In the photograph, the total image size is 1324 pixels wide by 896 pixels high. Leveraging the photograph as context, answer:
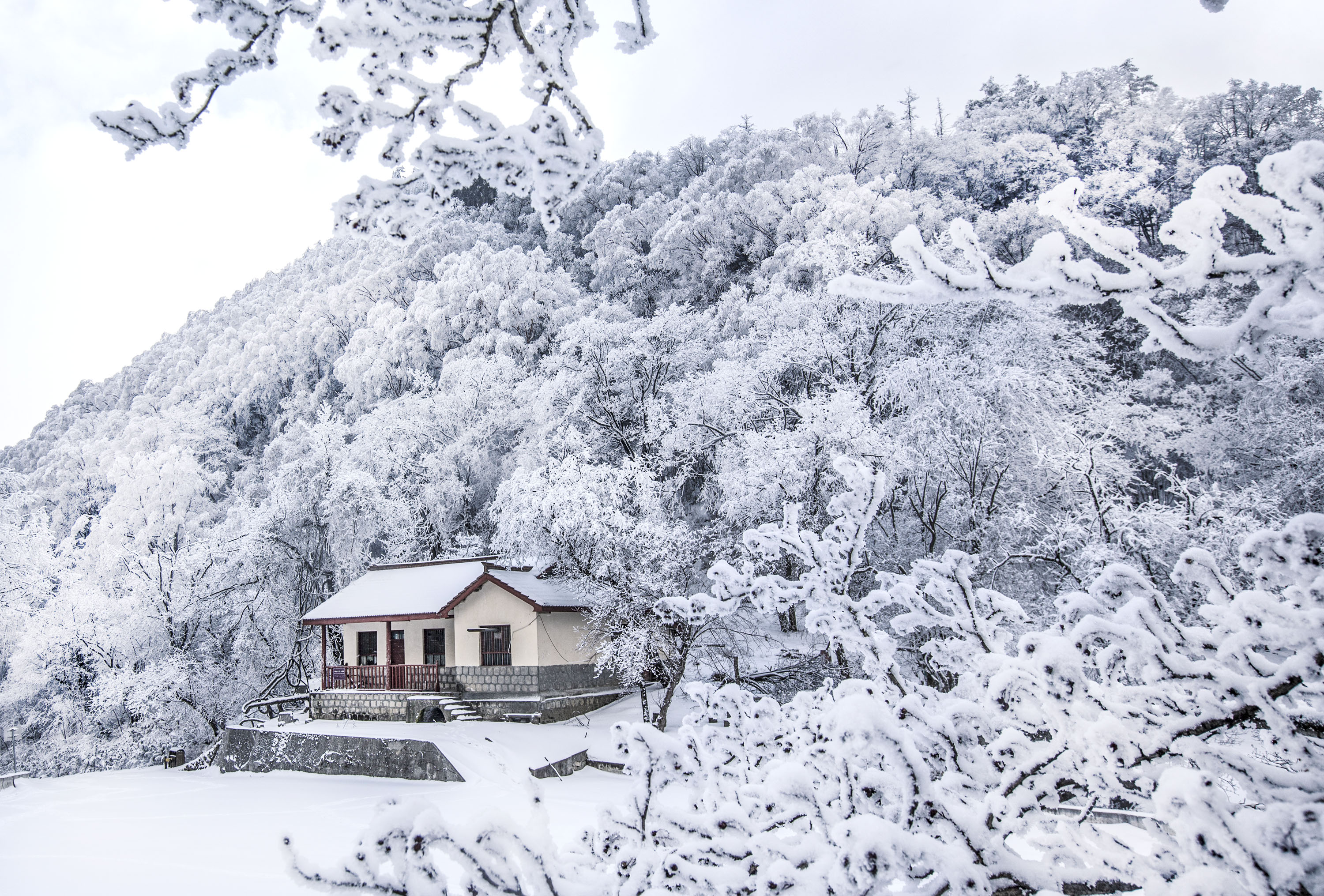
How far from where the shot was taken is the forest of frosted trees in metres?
7.23

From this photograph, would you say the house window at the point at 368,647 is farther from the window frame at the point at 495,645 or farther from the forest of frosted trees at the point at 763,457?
the window frame at the point at 495,645

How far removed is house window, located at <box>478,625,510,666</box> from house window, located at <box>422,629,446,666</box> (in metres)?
1.83

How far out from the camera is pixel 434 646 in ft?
64.1

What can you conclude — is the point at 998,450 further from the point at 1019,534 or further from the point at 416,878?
the point at 416,878

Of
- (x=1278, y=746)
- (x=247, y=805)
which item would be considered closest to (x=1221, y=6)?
(x=1278, y=746)

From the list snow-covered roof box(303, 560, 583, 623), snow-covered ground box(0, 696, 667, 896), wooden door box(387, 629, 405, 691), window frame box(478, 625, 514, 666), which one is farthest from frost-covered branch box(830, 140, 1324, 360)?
wooden door box(387, 629, 405, 691)

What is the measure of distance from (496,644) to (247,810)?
6.96 meters

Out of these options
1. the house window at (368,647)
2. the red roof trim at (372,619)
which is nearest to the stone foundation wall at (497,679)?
the red roof trim at (372,619)

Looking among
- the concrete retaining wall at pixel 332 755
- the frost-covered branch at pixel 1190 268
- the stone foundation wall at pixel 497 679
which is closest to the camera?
the frost-covered branch at pixel 1190 268

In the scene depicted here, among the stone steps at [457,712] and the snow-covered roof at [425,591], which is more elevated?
the snow-covered roof at [425,591]

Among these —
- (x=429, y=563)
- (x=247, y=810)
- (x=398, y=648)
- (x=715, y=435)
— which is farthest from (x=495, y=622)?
(x=715, y=435)

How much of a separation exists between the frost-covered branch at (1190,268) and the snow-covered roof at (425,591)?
16399 mm

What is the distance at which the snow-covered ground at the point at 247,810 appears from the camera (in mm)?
8273

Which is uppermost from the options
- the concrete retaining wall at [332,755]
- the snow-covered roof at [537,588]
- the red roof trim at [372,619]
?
the snow-covered roof at [537,588]
